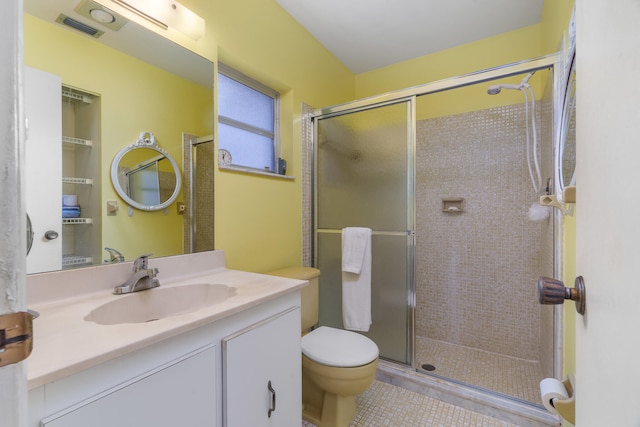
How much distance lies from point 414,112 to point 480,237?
3.92ft

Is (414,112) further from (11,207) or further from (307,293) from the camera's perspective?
(11,207)

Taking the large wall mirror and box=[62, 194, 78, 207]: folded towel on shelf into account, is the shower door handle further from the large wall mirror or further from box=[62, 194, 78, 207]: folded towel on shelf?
box=[62, 194, 78, 207]: folded towel on shelf

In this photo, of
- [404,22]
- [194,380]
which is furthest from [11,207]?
[404,22]

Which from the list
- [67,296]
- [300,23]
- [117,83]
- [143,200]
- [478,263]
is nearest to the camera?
[67,296]

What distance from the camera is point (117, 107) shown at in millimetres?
1177

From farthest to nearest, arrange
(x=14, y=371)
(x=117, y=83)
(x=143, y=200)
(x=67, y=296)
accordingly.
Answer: (x=143, y=200) → (x=117, y=83) → (x=67, y=296) → (x=14, y=371)

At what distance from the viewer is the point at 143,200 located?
128 cm

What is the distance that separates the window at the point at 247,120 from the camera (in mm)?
1743

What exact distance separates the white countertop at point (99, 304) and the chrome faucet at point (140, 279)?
1.6 inches

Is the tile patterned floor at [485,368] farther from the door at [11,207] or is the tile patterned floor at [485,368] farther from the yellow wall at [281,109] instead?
the door at [11,207]

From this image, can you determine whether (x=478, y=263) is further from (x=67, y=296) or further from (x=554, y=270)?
(x=67, y=296)

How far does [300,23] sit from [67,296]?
2.15 m

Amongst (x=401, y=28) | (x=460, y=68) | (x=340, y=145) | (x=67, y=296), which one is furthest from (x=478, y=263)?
(x=67, y=296)

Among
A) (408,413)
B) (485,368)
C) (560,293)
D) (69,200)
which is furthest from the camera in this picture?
(485,368)
